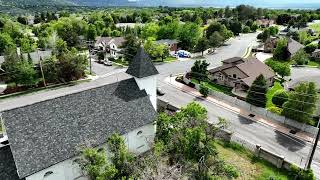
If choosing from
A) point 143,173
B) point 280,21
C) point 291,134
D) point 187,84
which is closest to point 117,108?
point 143,173

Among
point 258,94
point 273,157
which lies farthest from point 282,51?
point 273,157

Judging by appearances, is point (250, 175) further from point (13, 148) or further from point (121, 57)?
point (121, 57)

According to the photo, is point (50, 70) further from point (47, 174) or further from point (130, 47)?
point (47, 174)

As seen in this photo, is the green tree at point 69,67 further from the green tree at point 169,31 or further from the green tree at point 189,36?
the green tree at point 169,31

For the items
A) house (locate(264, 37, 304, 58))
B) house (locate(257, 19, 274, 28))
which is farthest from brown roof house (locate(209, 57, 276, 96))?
house (locate(257, 19, 274, 28))

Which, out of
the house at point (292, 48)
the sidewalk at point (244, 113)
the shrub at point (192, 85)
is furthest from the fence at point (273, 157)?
the house at point (292, 48)

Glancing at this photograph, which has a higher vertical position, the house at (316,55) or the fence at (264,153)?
the house at (316,55)
